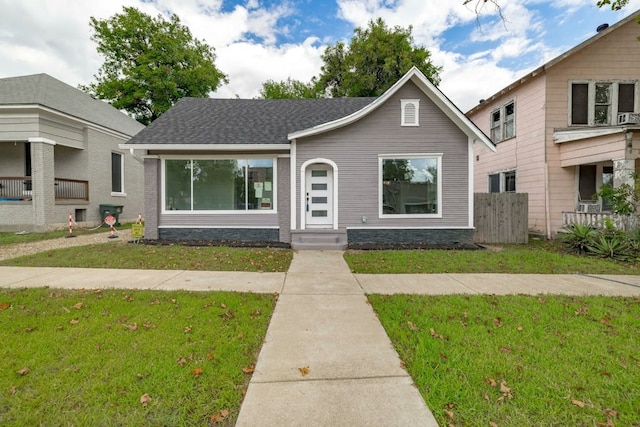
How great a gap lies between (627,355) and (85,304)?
6757mm

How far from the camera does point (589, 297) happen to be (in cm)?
474

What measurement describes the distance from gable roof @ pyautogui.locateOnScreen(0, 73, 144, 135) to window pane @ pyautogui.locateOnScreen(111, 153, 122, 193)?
151cm

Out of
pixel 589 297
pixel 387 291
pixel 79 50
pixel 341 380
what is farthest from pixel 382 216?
pixel 79 50

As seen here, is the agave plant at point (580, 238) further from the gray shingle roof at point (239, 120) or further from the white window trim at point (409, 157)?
the gray shingle roof at point (239, 120)

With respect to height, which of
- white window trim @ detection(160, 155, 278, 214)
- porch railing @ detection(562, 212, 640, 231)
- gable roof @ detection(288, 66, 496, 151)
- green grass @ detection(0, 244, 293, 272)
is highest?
gable roof @ detection(288, 66, 496, 151)

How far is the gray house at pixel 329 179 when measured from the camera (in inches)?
381

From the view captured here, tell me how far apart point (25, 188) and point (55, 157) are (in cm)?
211

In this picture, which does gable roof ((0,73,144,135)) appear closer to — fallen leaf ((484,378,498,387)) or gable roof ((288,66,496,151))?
gable roof ((288,66,496,151))

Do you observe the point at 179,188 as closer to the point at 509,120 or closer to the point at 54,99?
the point at 54,99

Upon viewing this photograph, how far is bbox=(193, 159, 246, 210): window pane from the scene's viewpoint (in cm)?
1023

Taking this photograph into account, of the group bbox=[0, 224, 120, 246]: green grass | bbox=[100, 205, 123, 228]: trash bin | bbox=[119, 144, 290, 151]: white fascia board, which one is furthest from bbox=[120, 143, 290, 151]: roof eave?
bbox=[100, 205, 123, 228]: trash bin

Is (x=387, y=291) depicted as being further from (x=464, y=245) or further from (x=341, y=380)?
(x=464, y=245)

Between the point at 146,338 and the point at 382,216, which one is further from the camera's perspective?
the point at 382,216

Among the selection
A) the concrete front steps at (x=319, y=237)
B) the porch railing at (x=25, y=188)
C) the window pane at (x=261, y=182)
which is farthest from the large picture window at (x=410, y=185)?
the porch railing at (x=25, y=188)
